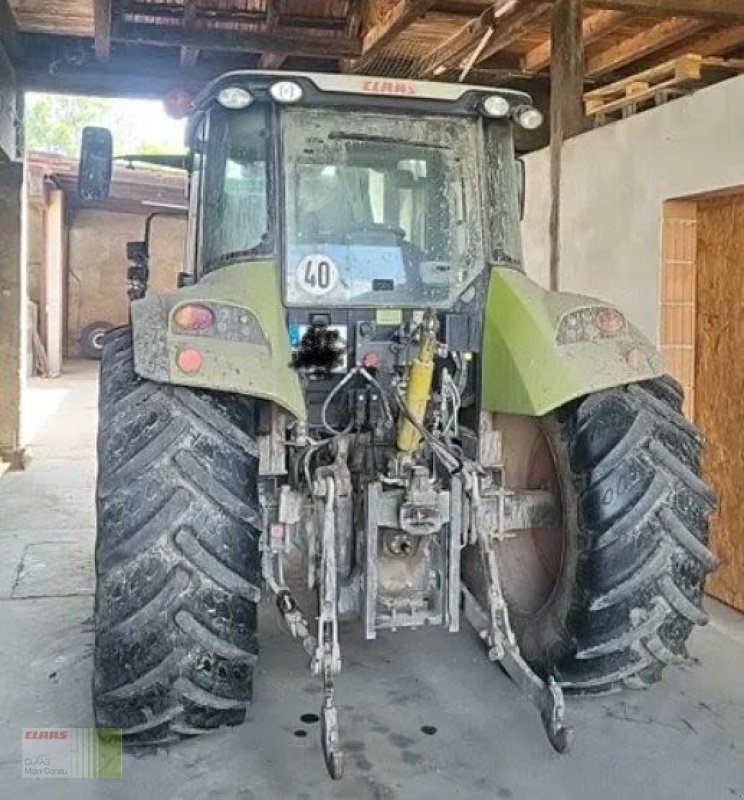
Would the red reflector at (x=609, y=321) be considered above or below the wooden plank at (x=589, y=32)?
below

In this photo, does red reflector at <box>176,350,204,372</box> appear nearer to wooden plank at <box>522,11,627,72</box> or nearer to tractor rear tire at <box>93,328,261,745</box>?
tractor rear tire at <box>93,328,261,745</box>

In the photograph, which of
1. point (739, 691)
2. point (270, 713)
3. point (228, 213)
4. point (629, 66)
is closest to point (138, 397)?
point (228, 213)

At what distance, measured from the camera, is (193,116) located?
3510mm

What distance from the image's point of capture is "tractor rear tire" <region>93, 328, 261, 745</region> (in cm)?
258

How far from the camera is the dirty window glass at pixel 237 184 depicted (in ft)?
10.2

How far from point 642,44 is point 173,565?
5.57 meters

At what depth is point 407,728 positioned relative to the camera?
2.96 m

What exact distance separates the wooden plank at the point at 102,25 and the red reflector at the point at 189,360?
3.04 metres

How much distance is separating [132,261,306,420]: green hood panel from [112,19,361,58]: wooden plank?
312 centimetres

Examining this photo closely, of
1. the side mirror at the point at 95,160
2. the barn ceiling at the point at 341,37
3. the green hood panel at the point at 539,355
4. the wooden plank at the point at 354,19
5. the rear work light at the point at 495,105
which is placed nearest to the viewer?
the green hood panel at the point at 539,355

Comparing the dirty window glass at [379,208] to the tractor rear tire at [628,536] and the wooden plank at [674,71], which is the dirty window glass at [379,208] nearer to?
the tractor rear tire at [628,536]

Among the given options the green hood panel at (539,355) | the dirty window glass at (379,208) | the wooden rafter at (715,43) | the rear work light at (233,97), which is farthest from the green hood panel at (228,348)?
the wooden rafter at (715,43)

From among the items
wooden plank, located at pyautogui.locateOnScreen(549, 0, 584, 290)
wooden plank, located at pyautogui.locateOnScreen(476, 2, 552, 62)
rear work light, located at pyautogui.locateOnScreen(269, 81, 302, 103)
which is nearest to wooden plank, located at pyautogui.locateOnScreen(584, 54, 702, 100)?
wooden plank, located at pyautogui.locateOnScreen(549, 0, 584, 290)

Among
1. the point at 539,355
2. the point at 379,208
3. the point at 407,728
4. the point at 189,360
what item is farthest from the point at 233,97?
the point at 407,728
